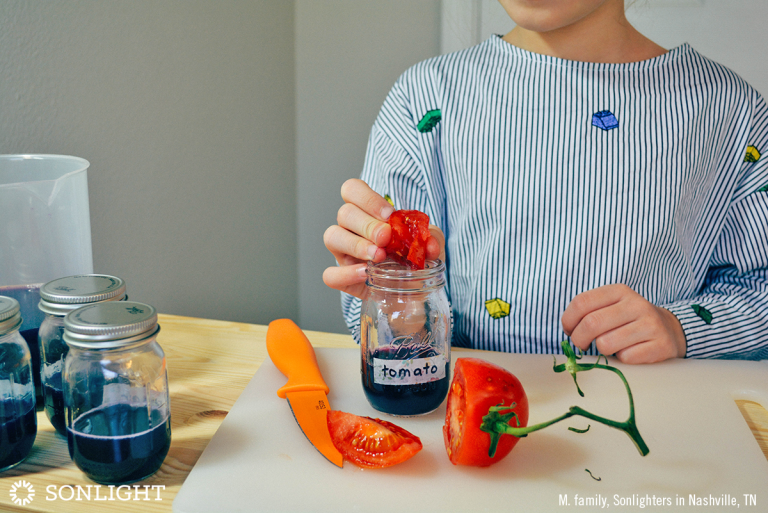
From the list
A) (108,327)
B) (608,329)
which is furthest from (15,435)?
(608,329)

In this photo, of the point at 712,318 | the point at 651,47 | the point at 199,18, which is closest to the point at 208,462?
the point at 712,318

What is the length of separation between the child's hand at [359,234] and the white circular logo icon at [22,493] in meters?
0.37

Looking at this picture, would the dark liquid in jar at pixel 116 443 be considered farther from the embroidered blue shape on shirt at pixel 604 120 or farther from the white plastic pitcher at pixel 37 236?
the embroidered blue shape on shirt at pixel 604 120

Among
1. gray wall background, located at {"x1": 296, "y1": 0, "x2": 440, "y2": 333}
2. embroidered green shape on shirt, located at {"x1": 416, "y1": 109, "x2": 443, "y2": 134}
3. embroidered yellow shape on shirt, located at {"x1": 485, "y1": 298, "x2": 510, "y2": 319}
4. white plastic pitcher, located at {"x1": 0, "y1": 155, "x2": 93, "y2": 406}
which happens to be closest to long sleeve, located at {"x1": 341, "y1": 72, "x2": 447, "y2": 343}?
embroidered green shape on shirt, located at {"x1": 416, "y1": 109, "x2": 443, "y2": 134}

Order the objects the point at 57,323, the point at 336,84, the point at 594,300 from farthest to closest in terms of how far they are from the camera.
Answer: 1. the point at 336,84
2. the point at 594,300
3. the point at 57,323

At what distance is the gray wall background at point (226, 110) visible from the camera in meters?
0.98

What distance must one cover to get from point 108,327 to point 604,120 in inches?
32.7

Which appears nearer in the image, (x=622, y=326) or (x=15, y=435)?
(x=15, y=435)

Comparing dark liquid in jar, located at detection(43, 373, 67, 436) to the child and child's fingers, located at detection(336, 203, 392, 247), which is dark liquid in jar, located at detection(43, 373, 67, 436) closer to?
child's fingers, located at detection(336, 203, 392, 247)

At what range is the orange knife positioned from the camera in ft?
1.84

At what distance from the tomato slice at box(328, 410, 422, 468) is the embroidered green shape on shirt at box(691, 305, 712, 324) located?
0.56m

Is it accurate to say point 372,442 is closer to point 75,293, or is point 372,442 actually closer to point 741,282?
point 75,293

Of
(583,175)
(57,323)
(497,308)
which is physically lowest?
(497,308)

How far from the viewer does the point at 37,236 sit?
0.65 meters
